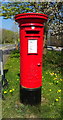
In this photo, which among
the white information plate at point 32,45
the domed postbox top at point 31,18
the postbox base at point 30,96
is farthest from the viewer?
the postbox base at point 30,96

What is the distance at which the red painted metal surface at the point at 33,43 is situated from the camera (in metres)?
2.99

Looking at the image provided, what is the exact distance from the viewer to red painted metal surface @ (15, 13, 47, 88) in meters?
2.99

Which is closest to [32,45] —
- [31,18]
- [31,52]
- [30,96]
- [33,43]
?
[33,43]

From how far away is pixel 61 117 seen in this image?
2.95 meters

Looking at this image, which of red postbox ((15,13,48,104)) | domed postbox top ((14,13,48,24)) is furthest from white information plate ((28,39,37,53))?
domed postbox top ((14,13,48,24))

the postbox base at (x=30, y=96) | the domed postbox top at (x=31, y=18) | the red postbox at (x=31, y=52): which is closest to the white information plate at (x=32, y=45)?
the red postbox at (x=31, y=52)

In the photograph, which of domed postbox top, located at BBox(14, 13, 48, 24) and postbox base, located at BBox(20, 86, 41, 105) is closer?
domed postbox top, located at BBox(14, 13, 48, 24)

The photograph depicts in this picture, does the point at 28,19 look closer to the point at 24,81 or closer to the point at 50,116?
the point at 24,81

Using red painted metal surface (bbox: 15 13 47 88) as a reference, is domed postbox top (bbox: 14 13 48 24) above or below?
above

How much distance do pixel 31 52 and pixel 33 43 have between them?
20 centimetres

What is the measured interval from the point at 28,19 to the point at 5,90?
2226 millimetres

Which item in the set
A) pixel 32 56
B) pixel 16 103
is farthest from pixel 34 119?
pixel 32 56

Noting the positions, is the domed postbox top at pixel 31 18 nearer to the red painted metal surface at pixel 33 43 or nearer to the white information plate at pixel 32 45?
the red painted metal surface at pixel 33 43

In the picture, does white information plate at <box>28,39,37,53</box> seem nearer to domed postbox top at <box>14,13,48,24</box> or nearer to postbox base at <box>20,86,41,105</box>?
domed postbox top at <box>14,13,48,24</box>
